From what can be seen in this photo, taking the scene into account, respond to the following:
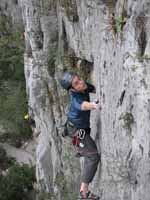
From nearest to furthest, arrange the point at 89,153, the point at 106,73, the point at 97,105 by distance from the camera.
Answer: the point at 106,73, the point at 97,105, the point at 89,153

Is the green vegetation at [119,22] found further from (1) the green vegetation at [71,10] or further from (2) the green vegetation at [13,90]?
(2) the green vegetation at [13,90]

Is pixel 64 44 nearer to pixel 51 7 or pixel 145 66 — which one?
pixel 51 7

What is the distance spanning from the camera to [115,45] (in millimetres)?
8766

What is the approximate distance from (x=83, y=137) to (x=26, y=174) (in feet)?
44.6

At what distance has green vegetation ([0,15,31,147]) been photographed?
26.1 m

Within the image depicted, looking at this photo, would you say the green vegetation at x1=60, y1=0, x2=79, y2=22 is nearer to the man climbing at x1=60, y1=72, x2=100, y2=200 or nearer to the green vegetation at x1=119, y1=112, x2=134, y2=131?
the man climbing at x1=60, y1=72, x2=100, y2=200

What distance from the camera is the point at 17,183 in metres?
22.8

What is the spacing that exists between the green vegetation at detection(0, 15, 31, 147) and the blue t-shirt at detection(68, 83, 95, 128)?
1595 cm

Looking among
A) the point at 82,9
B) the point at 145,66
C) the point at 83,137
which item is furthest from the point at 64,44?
the point at 145,66

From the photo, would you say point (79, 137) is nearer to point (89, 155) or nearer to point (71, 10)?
point (89, 155)

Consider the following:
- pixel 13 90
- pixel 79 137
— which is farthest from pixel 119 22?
pixel 13 90

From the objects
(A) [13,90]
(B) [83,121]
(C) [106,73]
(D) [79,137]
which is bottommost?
(A) [13,90]

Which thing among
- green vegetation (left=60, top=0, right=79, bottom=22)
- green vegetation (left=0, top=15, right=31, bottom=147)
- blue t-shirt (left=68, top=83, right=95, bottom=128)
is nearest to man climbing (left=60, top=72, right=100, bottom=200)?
blue t-shirt (left=68, top=83, right=95, bottom=128)

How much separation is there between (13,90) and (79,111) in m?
18.1
